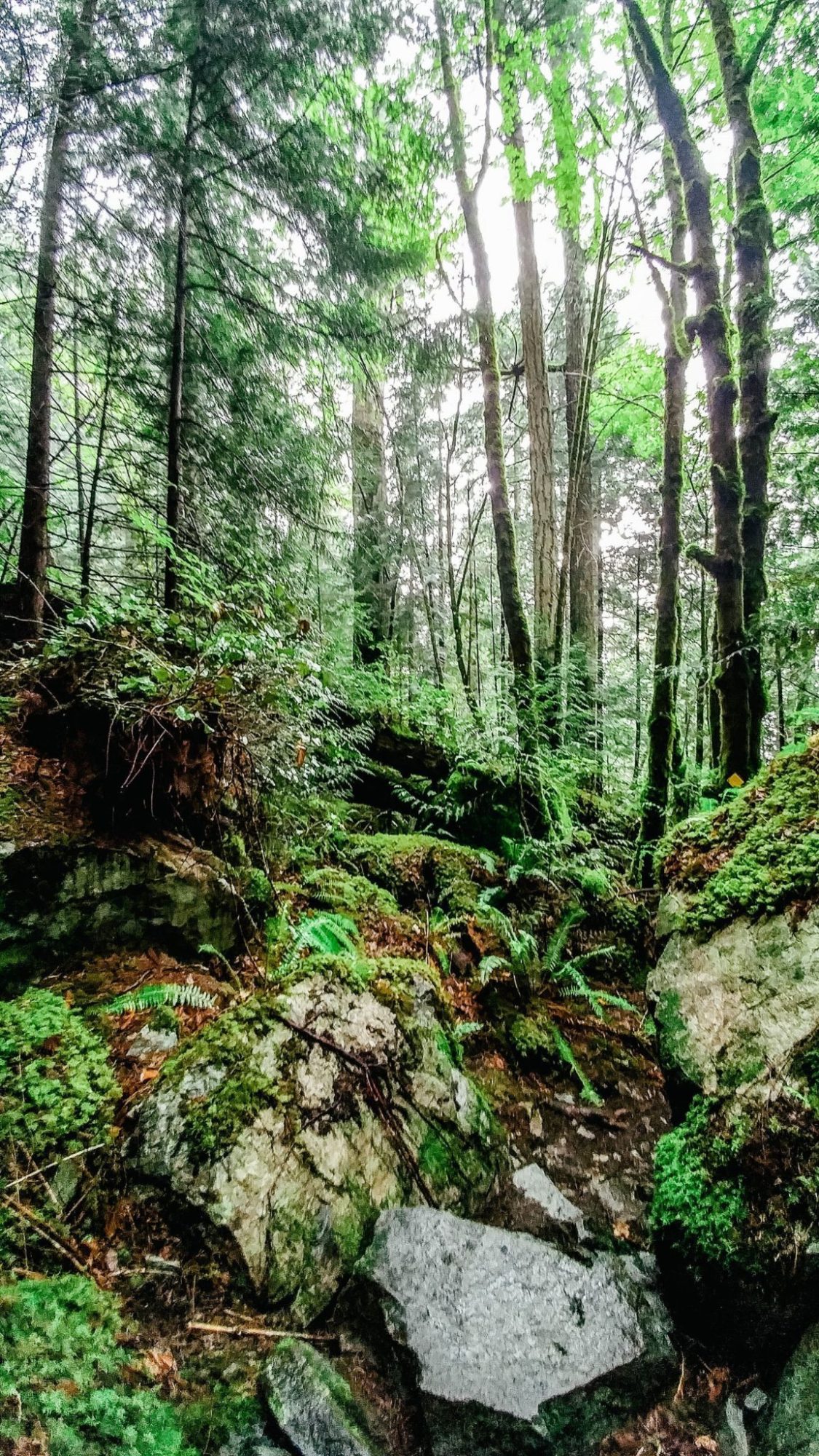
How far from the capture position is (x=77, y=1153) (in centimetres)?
244

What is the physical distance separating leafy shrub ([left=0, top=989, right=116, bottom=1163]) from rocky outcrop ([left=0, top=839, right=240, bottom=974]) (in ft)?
1.28

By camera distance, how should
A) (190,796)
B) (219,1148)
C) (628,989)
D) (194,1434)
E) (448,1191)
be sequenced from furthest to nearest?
(628,989) → (190,796) → (448,1191) → (219,1148) → (194,1434)

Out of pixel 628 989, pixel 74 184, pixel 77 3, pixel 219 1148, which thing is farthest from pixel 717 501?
pixel 77 3

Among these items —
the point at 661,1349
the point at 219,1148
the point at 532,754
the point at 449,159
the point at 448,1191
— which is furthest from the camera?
the point at 449,159

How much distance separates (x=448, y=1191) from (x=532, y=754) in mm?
4561

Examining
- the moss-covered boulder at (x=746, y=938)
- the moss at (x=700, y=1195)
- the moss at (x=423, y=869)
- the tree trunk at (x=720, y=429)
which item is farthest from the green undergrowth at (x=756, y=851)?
the moss at (x=423, y=869)

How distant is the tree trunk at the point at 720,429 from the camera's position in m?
5.54

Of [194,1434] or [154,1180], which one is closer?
[194,1434]

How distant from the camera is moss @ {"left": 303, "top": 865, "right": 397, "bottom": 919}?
482 cm

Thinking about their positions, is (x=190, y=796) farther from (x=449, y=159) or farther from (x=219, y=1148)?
(x=449, y=159)

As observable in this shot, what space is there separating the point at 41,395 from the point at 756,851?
7.56 meters

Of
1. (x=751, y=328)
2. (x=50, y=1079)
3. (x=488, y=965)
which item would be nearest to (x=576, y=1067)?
A: (x=488, y=965)

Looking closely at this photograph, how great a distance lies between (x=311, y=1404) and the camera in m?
2.02

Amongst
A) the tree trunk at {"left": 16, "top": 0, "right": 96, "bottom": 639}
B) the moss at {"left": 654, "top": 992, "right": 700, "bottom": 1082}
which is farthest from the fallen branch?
the tree trunk at {"left": 16, "top": 0, "right": 96, "bottom": 639}
